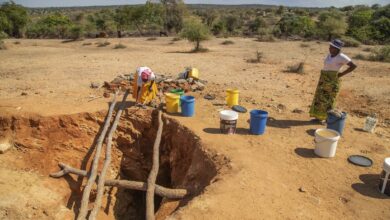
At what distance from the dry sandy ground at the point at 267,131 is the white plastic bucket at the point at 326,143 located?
116 millimetres

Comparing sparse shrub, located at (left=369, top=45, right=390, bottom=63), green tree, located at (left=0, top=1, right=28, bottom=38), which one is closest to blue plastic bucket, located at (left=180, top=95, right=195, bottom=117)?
sparse shrub, located at (left=369, top=45, right=390, bottom=63)

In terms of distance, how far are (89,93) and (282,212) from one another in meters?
5.61

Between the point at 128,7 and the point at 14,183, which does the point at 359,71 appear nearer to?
the point at 14,183

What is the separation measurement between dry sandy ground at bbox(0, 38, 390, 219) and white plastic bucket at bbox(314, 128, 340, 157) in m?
0.12

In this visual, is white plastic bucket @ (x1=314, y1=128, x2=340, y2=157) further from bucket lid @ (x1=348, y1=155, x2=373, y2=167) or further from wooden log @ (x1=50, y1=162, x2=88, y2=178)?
wooden log @ (x1=50, y1=162, x2=88, y2=178)

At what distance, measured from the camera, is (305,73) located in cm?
1122

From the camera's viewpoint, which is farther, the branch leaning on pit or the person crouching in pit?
the person crouching in pit

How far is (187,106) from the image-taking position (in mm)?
6113

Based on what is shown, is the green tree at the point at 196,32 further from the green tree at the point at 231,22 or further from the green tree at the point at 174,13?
the green tree at the point at 231,22

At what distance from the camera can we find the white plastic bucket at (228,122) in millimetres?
5371

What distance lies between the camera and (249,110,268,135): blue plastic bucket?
540cm

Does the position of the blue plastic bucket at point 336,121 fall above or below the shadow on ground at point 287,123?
above

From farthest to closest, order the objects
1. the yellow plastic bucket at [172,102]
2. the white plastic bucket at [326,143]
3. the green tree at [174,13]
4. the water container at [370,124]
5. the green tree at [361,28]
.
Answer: the green tree at [174,13] → the green tree at [361,28] → the yellow plastic bucket at [172,102] → the water container at [370,124] → the white plastic bucket at [326,143]

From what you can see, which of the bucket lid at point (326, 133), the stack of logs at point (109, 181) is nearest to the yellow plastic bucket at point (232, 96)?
the stack of logs at point (109, 181)
